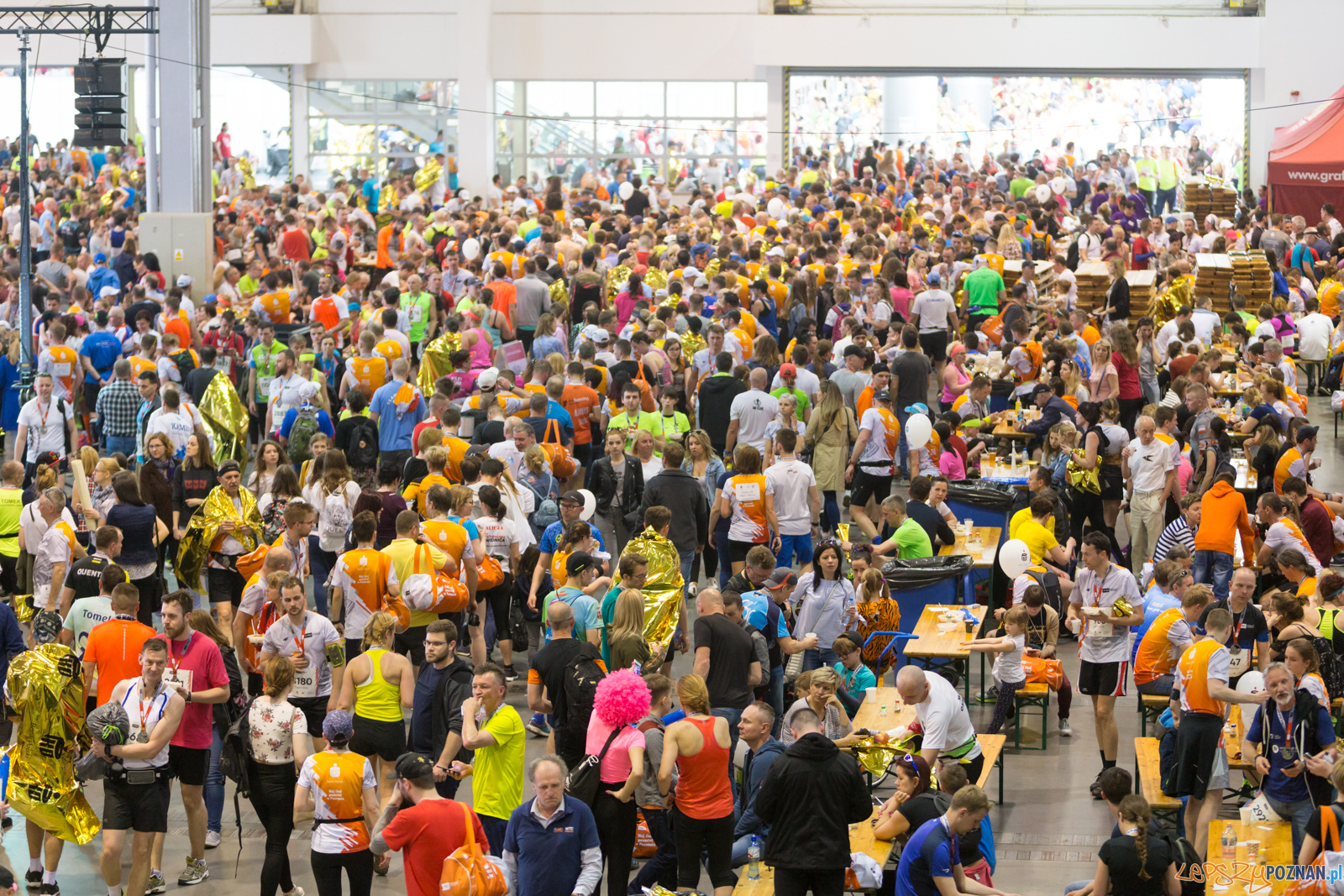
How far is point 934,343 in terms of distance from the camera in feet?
56.2

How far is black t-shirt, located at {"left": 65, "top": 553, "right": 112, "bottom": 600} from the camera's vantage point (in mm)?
8906

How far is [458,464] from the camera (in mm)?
10906

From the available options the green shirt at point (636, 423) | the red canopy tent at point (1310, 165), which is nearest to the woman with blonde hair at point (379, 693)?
the green shirt at point (636, 423)

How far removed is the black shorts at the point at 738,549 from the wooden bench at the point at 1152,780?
307 centimetres

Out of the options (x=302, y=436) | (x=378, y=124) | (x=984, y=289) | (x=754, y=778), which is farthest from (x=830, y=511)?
(x=378, y=124)

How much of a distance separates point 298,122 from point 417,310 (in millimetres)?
18131

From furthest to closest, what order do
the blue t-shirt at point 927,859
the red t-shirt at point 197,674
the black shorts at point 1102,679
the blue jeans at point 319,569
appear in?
the blue jeans at point 319,569, the black shorts at point 1102,679, the red t-shirt at point 197,674, the blue t-shirt at point 927,859

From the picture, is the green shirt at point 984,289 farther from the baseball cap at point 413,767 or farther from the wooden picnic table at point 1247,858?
the baseball cap at point 413,767

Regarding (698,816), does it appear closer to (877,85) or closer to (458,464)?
(458,464)

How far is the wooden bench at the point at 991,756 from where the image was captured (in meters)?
8.22

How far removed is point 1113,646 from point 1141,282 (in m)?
10.5

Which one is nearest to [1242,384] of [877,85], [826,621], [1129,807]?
[826,621]

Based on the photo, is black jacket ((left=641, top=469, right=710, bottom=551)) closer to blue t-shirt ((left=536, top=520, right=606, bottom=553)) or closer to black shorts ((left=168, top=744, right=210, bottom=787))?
blue t-shirt ((left=536, top=520, right=606, bottom=553))

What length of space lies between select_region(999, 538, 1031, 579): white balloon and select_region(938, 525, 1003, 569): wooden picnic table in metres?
0.53
